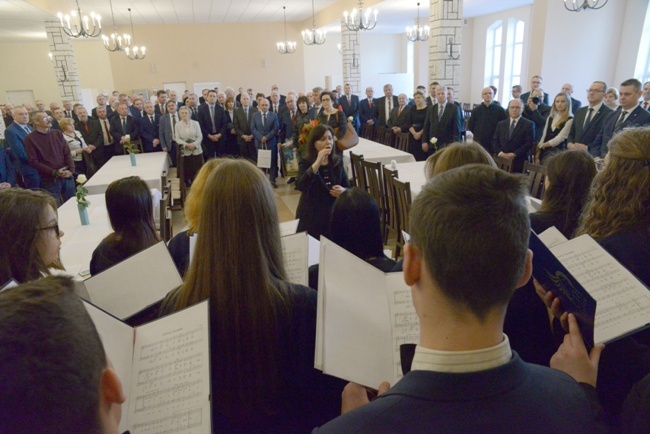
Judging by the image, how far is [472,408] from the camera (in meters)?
0.55

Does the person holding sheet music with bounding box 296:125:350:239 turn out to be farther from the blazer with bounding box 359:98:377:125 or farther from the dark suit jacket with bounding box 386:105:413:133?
the blazer with bounding box 359:98:377:125

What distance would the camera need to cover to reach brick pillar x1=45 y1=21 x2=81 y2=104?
819 cm

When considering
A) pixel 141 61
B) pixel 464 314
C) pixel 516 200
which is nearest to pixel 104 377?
pixel 464 314

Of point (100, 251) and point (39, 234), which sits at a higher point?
point (39, 234)

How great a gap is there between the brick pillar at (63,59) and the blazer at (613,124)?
9.16m

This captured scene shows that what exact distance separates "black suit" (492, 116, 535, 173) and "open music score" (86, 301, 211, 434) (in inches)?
200

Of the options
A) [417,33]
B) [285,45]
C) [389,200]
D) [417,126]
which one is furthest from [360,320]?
[285,45]

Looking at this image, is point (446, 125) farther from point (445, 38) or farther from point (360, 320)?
point (360, 320)

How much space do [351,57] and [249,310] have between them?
1076 centimetres

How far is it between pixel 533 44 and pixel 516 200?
9.68m

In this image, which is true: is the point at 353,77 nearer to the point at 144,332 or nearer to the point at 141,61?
the point at 141,61

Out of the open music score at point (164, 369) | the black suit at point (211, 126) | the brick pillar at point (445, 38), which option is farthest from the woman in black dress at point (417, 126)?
the open music score at point (164, 369)

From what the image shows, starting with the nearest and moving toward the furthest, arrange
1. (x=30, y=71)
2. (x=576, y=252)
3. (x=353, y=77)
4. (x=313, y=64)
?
(x=576, y=252), (x=353, y=77), (x=30, y=71), (x=313, y=64)

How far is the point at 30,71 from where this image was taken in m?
14.6
